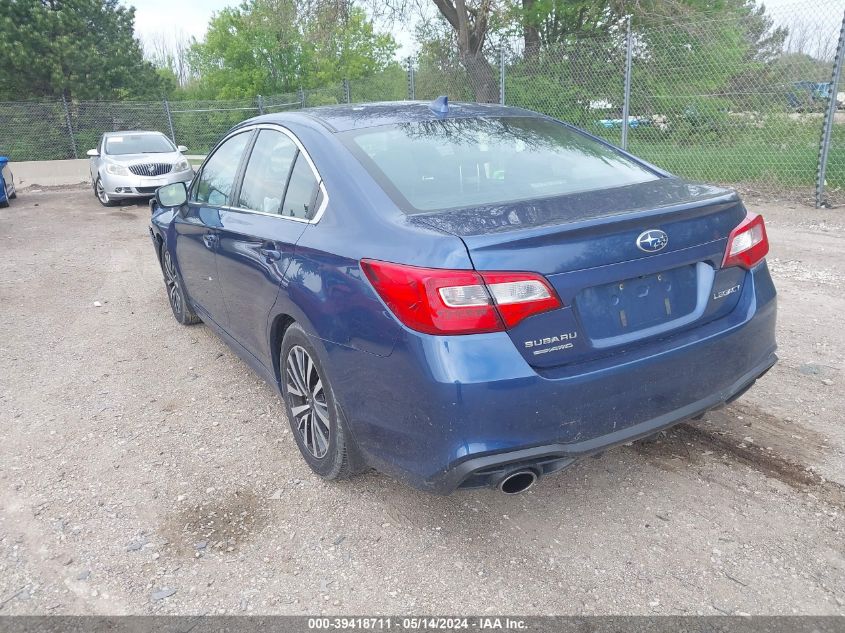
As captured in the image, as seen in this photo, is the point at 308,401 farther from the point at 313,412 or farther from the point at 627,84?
the point at 627,84

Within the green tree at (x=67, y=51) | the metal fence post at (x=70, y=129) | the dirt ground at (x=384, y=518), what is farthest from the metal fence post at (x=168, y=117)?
the dirt ground at (x=384, y=518)

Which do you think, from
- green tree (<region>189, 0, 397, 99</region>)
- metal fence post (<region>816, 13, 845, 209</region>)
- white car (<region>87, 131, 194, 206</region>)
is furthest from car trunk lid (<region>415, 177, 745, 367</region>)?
green tree (<region>189, 0, 397, 99</region>)

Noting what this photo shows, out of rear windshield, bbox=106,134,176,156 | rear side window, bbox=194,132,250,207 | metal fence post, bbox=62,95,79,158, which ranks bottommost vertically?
rear side window, bbox=194,132,250,207

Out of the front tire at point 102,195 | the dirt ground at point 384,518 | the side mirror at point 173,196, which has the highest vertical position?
the side mirror at point 173,196

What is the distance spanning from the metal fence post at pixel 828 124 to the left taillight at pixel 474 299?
826cm

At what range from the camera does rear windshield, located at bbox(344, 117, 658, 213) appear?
2775mm

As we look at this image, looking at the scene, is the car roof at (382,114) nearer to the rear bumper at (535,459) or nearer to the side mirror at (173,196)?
the side mirror at (173,196)

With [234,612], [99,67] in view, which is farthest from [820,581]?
[99,67]

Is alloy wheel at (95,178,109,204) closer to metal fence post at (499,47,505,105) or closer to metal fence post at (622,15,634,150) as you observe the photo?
metal fence post at (499,47,505,105)

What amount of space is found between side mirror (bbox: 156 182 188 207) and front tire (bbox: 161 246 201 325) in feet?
2.02

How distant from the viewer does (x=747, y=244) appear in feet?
8.91

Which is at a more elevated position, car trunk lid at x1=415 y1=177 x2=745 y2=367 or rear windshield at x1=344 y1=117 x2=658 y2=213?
rear windshield at x1=344 y1=117 x2=658 y2=213

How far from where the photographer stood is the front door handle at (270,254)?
307cm

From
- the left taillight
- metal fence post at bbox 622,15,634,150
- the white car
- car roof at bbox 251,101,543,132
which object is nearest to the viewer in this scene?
the left taillight
